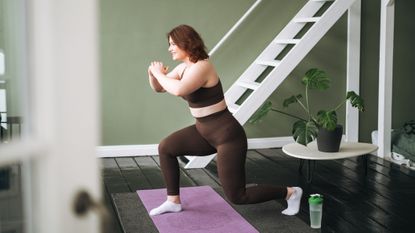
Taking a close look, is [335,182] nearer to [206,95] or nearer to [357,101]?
[357,101]

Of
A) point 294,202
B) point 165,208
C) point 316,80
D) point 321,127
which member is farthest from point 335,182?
point 165,208

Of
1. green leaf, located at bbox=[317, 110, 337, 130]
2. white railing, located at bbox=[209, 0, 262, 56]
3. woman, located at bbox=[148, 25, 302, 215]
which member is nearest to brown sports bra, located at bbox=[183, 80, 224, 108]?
woman, located at bbox=[148, 25, 302, 215]

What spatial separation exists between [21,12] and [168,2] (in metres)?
5.03

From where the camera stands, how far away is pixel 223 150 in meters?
3.92

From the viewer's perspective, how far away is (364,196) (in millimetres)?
4762

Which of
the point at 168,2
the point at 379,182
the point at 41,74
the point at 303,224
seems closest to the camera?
the point at 41,74

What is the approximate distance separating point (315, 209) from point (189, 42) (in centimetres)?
130

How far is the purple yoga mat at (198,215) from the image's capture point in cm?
399

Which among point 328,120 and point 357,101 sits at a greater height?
point 357,101

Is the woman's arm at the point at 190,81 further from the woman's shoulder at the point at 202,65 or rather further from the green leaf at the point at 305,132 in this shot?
the green leaf at the point at 305,132

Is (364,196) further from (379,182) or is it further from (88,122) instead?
(88,122)

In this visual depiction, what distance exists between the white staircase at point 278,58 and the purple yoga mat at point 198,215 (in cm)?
99

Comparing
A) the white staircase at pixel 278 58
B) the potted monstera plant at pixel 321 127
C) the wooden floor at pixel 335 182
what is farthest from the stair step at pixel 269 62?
the wooden floor at pixel 335 182

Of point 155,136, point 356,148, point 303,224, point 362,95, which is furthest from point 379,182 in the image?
point 155,136
